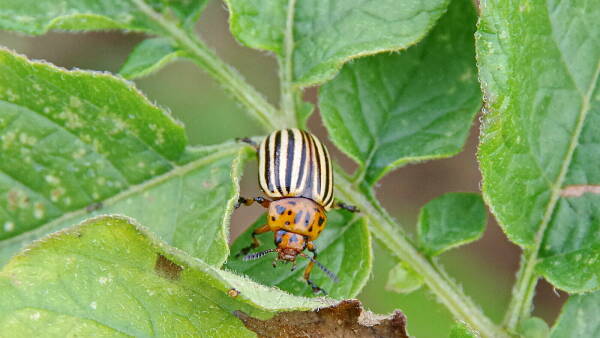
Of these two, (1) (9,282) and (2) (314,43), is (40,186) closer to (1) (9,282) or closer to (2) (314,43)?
(1) (9,282)

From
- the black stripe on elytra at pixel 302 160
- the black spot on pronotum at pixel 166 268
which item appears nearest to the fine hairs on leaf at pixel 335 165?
the black spot on pronotum at pixel 166 268

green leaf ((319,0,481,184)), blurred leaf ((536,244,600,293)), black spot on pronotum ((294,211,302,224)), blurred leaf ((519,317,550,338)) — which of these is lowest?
blurred leaf ((519,317,550,338))

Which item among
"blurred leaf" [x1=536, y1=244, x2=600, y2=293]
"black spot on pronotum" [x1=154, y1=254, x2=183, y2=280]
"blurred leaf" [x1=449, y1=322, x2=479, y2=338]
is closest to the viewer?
"black spot on pronotum" [x1=154, y1=254, x2=183, y2=280]

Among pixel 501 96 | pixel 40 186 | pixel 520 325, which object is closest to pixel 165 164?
pixel 40 186

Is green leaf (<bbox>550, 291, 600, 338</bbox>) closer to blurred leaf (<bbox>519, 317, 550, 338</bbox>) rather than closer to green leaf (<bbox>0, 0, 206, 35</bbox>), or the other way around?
blurred leaf (<bbox>519, 317, 550, 338</bbox>)

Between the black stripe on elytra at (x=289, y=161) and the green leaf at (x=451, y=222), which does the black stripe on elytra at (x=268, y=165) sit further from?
the green leaf at (x=451, y=222)

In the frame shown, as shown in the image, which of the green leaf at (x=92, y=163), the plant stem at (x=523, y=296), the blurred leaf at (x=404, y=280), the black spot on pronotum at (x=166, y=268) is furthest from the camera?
the blurred leaf at (x=404, y=280)

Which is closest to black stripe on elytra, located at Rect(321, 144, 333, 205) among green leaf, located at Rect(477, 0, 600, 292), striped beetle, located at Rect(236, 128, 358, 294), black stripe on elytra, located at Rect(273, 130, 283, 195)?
striped beetle, located at Rect(236, 128, 358, 294)
